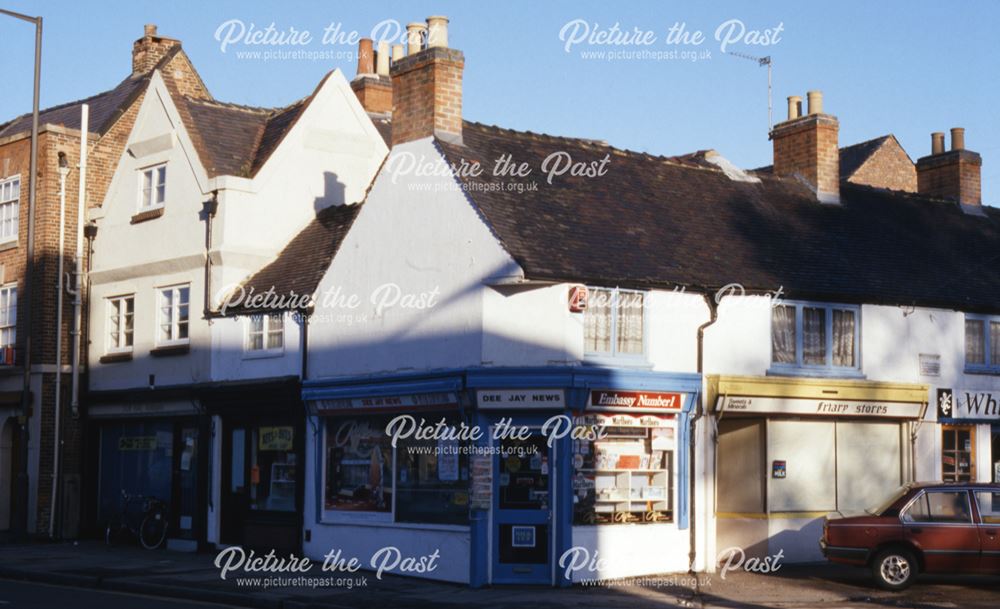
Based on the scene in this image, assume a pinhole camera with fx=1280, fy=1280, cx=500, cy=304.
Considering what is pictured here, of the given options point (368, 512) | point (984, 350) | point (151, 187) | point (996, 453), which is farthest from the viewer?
point (151, 187)

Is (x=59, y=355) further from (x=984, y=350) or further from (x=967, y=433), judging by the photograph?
(x=984, y=350)

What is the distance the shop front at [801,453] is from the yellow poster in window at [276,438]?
774 centimetres

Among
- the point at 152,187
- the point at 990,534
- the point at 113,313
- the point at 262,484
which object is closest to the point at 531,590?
the point at 990,534

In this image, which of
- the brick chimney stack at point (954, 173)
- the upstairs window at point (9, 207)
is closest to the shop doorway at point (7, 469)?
the upstairs window at point (9, 207)

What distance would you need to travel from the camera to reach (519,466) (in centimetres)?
1947

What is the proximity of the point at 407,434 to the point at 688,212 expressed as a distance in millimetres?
6904

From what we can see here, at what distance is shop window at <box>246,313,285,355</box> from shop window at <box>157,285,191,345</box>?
6.51 feet

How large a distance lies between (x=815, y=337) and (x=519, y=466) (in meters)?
6.42

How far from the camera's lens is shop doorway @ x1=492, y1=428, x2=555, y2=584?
19.2 m

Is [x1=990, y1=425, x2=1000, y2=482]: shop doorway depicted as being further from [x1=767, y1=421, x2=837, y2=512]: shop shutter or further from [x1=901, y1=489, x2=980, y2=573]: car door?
[x1=901, y1=489, x2=980, y2=573]: car door

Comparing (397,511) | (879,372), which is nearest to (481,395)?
(397,511)

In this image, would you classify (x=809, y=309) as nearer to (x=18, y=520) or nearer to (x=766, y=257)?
(x=766, y=257)

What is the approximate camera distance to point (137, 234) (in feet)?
89.2

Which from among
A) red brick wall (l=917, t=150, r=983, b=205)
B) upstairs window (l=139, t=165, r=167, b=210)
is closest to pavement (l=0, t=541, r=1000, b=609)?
upstairs window (l=139, t=165, r=167, b=210)
